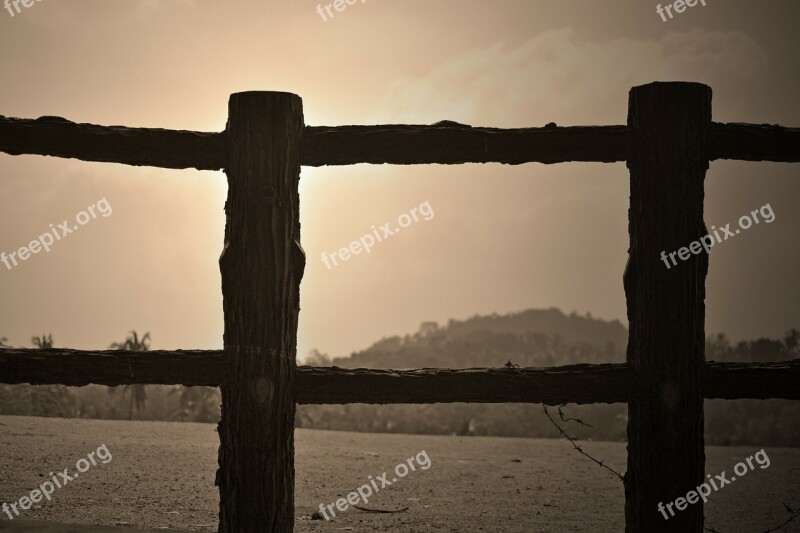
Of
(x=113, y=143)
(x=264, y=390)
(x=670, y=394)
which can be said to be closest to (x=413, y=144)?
(x=264, y=390)

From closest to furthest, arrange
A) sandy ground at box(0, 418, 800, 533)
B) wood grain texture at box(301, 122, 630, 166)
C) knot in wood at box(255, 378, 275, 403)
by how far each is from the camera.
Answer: knot in wood at box(255, 378, 275, 403) → wood grain texture at box(301, 122, 630, 166) → sandy ground at box(0, 418, 800, 533)

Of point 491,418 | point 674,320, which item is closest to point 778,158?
point 674,320

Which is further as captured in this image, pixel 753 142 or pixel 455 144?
pixel 753 142

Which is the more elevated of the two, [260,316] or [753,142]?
[753,142]

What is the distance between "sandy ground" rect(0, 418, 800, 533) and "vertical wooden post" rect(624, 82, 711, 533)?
175 centimetres

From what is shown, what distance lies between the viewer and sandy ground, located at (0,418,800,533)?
513cm

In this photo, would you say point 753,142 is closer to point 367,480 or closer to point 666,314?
point 666,314

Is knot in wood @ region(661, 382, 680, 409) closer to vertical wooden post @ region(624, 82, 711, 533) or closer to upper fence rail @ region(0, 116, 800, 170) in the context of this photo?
vertical wooden post @ region(624, 82, 711, 533)

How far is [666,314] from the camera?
135 inches

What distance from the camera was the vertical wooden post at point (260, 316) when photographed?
3.38 metres

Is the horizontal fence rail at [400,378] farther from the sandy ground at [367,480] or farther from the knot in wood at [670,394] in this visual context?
the sandy ground at [367,480]

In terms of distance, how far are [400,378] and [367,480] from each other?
11.4 feet

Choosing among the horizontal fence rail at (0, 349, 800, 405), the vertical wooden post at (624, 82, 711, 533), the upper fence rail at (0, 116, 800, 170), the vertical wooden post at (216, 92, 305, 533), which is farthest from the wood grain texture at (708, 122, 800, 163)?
the vertical wooden post at (216, 92, 305, 533)

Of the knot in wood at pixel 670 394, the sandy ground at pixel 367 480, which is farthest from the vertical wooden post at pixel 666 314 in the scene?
the sandy ground at pixel 367 480
